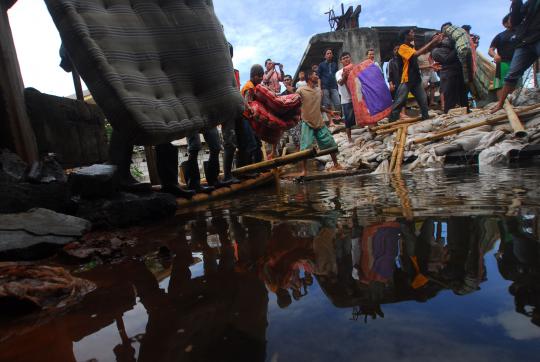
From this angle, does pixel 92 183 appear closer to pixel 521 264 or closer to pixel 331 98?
pixel 521 264

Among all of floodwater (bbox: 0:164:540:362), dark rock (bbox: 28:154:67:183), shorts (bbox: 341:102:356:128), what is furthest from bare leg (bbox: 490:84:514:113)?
dark rock (bbox: 28:154:67:183)

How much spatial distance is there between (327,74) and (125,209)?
736cm

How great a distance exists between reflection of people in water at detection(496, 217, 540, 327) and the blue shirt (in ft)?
25.8

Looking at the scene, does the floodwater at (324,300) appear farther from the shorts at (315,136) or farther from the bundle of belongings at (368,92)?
the bundle of belongings at (368,92)

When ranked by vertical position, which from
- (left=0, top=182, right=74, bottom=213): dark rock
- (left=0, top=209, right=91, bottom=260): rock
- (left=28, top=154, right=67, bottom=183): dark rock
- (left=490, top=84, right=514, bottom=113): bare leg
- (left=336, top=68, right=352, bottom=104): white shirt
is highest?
(left=336, top=68, right=352, bottom=104): white shirt

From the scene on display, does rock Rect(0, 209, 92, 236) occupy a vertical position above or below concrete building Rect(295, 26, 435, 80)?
below

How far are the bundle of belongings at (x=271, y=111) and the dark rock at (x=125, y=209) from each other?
2.22 metres

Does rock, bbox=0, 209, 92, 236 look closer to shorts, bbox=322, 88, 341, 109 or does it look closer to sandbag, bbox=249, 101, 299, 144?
sandbag, bbox=249, 101, 299, 144

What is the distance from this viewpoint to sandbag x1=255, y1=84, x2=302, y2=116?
14.0 feet

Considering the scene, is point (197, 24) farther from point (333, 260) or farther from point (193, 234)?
point (333, 260)

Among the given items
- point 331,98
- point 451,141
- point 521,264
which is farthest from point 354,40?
point 521,264

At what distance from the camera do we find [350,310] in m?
0.67

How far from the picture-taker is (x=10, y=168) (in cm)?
217

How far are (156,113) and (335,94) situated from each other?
7.44 meters
